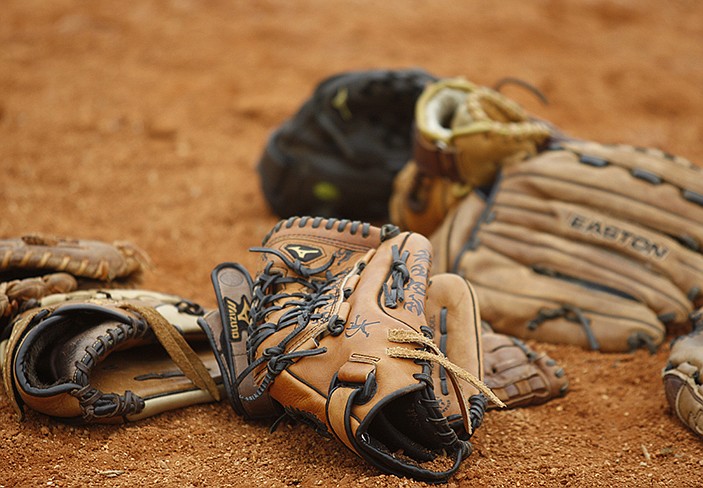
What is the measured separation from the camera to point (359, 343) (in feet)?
6.02

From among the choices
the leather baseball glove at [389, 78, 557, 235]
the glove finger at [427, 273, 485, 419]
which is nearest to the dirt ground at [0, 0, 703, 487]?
the glove finger at [427, 273, 485, 419]

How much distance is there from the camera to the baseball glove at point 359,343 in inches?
69.3

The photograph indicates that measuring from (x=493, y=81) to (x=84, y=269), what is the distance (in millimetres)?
3998

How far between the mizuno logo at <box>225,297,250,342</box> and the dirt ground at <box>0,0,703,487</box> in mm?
223

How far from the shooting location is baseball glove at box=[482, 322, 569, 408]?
7.41 ft

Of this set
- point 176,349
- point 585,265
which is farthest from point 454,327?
point 585,265

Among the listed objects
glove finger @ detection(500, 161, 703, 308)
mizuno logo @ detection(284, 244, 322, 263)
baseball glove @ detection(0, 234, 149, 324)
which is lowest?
glove finger @ detection(500, 161, 703, 308)

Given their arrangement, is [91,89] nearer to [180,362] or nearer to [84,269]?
[84,269]

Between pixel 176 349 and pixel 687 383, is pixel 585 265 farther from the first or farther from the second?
pixel 176 349

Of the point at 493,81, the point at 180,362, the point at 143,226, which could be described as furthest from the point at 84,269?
the point at 493,81

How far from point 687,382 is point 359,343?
0.92 m

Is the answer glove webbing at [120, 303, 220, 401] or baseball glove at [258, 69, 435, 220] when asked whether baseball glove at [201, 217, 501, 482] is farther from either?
baseball glove at [258, 69, 435, 220]

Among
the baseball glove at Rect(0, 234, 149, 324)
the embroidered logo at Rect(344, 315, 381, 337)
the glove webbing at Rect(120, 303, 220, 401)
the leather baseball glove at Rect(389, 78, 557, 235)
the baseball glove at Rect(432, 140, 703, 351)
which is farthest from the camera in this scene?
the leather baseball glove at Rect(389, 78, 557, 235)

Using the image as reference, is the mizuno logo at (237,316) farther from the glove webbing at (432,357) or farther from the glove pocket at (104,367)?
the glove webbing at (432,357)
